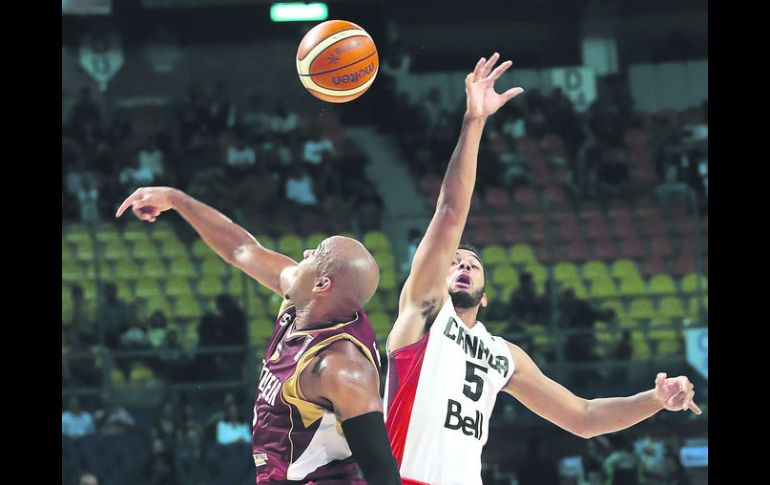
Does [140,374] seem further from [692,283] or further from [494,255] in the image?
[692,283]

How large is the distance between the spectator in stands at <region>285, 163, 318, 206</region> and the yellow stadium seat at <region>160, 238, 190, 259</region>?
1.54 m

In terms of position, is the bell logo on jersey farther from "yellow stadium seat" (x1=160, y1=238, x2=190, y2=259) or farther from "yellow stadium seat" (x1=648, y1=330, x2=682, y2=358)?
"yellow stadium seat" (x1=160, y1=238, x2=190, y2=259)

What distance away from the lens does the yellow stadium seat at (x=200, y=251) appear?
14.2 m

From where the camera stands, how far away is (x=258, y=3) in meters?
16.4

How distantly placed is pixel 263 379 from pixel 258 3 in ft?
41.5

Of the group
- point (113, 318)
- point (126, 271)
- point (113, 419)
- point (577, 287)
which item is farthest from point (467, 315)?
point (126, 271)

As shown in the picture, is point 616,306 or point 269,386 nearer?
point 269,386

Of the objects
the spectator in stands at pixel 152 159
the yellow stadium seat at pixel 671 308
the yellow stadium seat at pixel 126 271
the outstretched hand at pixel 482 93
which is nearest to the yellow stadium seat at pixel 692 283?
the yellow stadium seat at pixel 671 308

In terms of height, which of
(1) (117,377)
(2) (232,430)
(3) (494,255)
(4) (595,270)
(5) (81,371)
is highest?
(3) (494,255)

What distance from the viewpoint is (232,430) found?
11.5 meters

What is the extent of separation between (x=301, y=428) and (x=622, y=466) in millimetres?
7349

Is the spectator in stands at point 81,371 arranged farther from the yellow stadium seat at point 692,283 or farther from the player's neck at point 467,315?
the player's neck at point 467,315

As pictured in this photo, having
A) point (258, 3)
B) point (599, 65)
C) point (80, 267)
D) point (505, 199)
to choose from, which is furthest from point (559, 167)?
point (80, 267)

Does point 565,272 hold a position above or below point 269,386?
above
